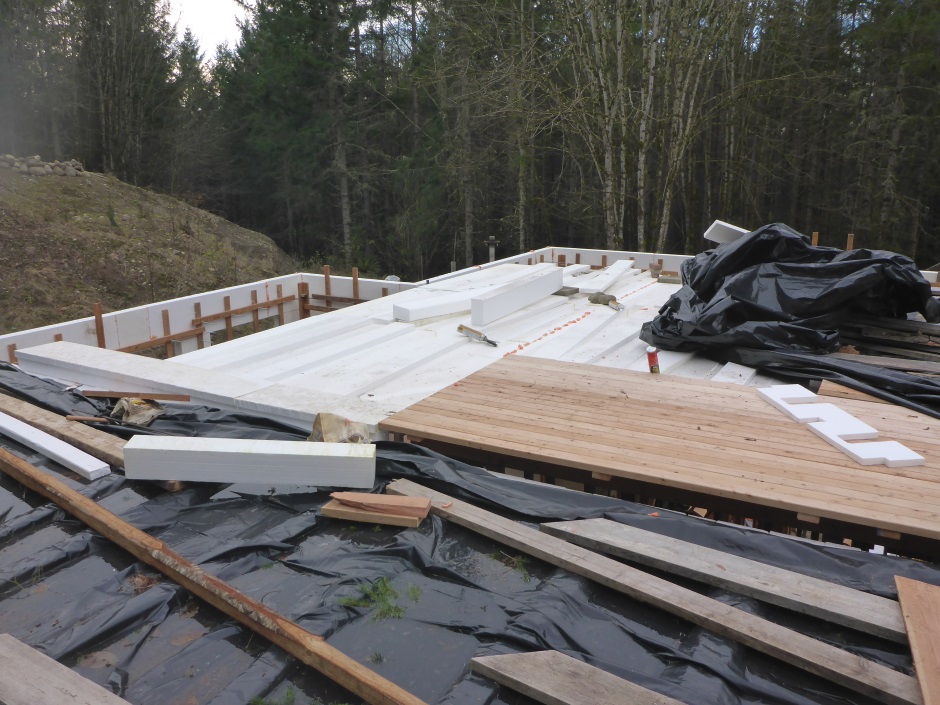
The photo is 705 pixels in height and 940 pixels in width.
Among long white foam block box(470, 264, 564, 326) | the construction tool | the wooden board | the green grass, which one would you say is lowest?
the green grass

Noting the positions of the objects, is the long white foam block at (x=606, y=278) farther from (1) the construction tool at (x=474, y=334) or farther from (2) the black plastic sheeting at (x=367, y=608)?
(2) the black plastic sheeting at (x=367, y=608)

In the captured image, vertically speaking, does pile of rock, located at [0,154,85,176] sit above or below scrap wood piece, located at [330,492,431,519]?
above

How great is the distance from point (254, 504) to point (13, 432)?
68.2 inches

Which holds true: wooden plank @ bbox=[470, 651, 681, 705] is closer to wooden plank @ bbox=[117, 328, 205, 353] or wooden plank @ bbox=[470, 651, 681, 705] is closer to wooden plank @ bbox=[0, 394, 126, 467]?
wooden plank @ bbox=[0, 394, 126, 467]

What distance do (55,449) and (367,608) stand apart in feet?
7.40

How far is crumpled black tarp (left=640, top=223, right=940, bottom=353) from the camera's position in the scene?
5.31 m

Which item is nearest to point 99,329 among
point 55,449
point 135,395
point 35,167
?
point 135,395

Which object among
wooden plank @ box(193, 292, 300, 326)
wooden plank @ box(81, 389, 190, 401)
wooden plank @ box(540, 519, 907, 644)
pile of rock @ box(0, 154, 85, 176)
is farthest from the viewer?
pile of rock @ box(0, 154, 85, 176)

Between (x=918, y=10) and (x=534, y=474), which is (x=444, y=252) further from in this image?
(x=534, y=474)

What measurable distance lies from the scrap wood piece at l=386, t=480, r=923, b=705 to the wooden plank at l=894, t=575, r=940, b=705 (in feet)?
0.14

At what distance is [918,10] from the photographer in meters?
14.4

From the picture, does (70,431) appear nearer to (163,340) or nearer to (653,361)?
(163,340)

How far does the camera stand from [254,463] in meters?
3.30

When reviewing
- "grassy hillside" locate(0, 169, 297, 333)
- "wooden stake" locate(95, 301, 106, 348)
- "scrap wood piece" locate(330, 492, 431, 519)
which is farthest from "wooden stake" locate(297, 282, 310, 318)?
"scrap wood piece" locate(330, 492, 431, 519)
